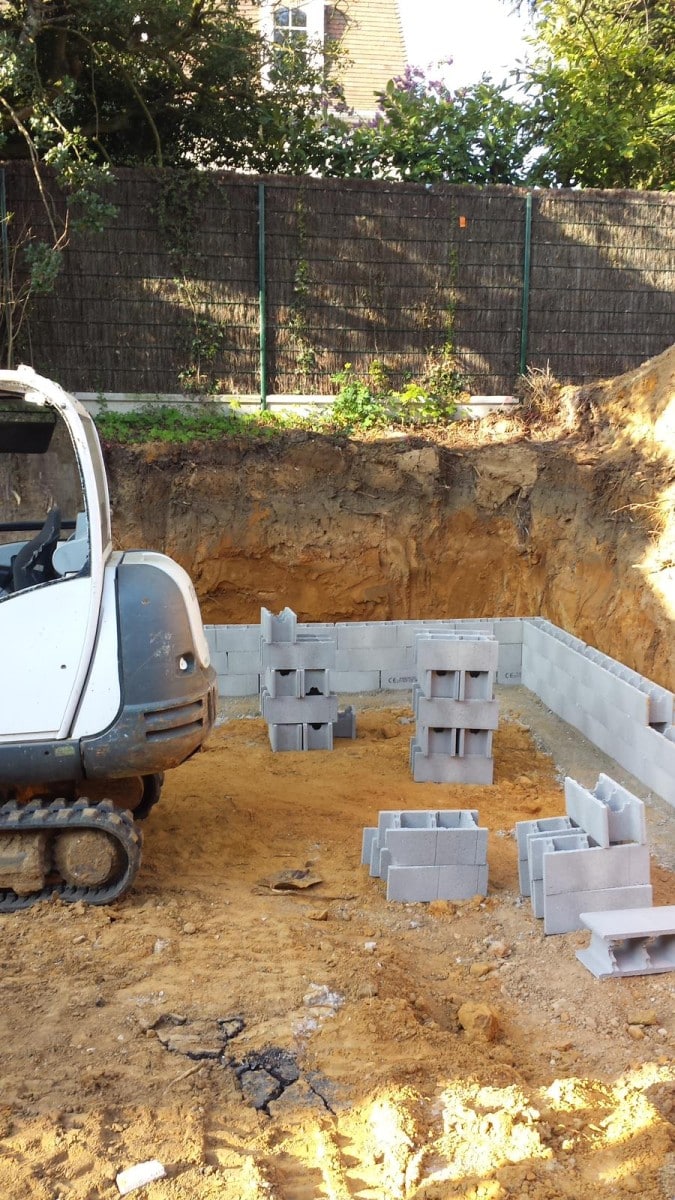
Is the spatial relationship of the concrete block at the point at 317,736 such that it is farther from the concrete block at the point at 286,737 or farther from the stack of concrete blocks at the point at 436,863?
the stack of concrete blocks at the point at 436,863

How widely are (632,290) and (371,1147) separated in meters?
11.9

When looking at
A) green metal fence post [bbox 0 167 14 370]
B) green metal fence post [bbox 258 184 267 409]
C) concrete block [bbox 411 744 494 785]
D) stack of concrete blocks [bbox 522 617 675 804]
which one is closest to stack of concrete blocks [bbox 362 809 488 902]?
stack of concrete blocks [bbox 522 617 675 804]

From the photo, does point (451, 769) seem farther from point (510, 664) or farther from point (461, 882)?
point (510, 664)

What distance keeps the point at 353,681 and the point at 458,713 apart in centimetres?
224

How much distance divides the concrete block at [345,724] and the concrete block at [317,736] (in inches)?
11.3

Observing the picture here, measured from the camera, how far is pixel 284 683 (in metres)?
7.97

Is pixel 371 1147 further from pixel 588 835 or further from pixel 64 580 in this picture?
pixel 64 580

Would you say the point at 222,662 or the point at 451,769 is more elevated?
the point at 222,662

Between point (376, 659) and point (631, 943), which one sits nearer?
point (631, 943)

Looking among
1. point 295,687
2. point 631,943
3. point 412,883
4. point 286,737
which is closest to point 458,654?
point 295,687

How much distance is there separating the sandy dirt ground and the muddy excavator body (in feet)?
0.97

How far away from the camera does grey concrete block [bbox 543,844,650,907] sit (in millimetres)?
4820

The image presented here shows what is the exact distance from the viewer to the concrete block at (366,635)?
924 centimetres

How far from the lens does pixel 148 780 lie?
593 cm
